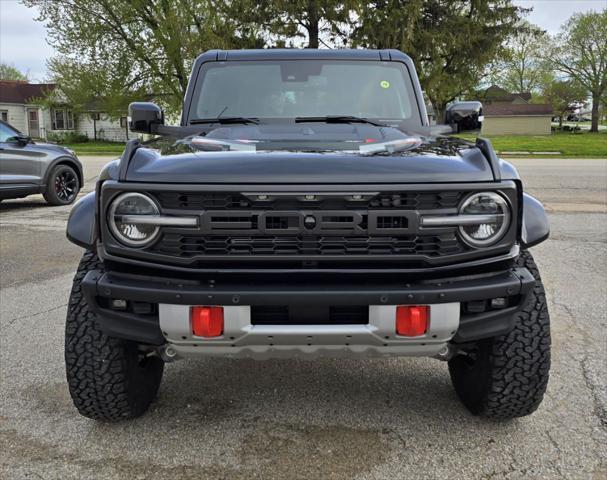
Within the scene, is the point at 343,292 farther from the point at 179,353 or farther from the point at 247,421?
the point at 247,421

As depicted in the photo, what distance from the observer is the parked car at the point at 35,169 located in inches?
372

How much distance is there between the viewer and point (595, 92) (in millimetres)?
57594

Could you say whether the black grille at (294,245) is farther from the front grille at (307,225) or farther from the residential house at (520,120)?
the residential house at (520,120)

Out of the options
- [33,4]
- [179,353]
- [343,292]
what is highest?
[33,4]

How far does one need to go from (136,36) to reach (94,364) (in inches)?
1173

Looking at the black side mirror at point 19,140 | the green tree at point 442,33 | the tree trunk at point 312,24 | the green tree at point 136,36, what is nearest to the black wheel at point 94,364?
the black side mirror at point 19,140

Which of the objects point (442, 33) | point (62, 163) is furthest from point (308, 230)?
point (442, 33)

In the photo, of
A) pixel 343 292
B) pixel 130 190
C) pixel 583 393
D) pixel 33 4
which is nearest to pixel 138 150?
pixel 130 190

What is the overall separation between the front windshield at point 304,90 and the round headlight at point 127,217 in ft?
4.81

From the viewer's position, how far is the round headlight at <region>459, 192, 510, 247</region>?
2.37m

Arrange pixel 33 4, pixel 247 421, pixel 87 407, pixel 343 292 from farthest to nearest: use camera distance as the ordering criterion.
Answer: pixel 33 4
pixel 247 421
pixel 87 407
pixel 343 292

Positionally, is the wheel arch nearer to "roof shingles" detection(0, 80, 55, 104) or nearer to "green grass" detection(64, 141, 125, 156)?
"green grass" detection(64, 141, 125, 156)

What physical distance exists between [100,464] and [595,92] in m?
63.4

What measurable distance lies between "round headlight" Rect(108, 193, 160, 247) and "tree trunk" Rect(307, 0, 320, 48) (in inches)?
921
